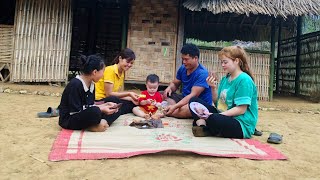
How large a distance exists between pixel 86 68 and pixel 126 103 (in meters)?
1.39

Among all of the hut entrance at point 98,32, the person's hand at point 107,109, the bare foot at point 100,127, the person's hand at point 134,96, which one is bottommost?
the bare foot at point 100,127

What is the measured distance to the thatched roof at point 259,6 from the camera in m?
7.83

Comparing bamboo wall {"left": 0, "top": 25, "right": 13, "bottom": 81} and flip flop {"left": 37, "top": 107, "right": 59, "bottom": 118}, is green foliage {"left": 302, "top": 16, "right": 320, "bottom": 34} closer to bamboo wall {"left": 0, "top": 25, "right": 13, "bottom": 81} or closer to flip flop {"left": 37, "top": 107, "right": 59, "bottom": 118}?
flip flop {"left": 37, "top": 107, "right": 59, "bottom": 118}

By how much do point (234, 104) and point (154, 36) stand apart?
5333mm

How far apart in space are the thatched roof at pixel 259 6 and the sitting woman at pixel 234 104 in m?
4.27

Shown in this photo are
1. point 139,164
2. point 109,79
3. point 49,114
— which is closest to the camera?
point 139,164

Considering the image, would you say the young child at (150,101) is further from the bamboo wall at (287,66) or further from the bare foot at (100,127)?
the bamboo wall at (287,66)

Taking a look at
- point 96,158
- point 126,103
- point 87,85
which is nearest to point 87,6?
point 126,103

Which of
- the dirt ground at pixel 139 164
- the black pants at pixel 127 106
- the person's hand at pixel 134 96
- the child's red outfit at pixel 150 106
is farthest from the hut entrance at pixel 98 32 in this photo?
the dirt ground at pixel 139 164

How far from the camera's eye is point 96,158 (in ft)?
9.40

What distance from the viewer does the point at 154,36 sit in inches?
343

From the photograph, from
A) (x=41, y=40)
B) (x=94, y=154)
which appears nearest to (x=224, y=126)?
(x=94, y=154)

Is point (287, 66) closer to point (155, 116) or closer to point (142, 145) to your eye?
point (155, 116)

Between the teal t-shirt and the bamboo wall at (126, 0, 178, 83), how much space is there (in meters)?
4.81
